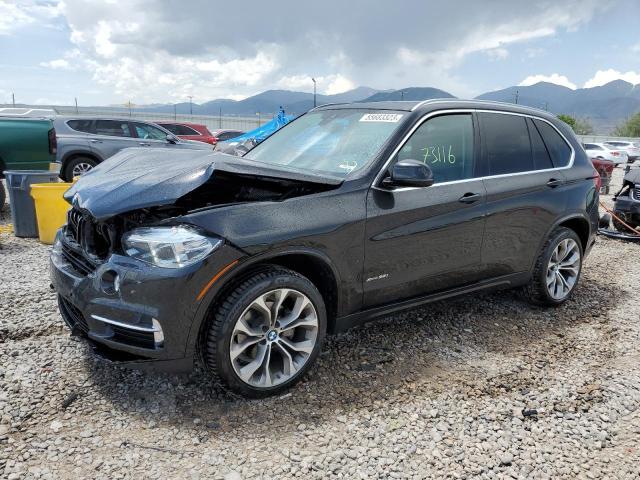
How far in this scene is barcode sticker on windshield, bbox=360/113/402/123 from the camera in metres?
3.57

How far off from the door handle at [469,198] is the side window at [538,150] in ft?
3.01

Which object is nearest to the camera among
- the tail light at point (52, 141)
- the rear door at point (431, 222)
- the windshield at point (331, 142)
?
the rear door at point (431, 222)

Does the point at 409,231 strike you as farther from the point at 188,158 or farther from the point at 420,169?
the point at 188,158

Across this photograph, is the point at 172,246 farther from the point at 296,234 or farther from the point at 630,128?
the point at 630,128

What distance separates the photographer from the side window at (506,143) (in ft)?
13.0

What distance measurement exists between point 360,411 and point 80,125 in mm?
10169

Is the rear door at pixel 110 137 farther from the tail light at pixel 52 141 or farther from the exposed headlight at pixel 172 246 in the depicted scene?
the exposed headlight at pixel 172 246

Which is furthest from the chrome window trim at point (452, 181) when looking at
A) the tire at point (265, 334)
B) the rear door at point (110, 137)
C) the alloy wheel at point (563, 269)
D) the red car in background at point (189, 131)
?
the red car in background at point (189, 131)

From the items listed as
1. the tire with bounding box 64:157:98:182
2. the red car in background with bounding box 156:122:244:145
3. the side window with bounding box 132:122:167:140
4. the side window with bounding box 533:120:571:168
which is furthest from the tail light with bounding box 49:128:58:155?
the red car in background with bounding box 156:122:244:145

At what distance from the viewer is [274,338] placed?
293 cm

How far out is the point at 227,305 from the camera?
2.73m

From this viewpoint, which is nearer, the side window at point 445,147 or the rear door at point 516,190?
the side window at point 445,147

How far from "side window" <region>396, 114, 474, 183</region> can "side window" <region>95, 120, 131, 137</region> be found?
9.22 meters

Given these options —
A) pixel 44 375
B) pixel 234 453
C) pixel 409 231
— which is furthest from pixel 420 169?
pixel 44 375
